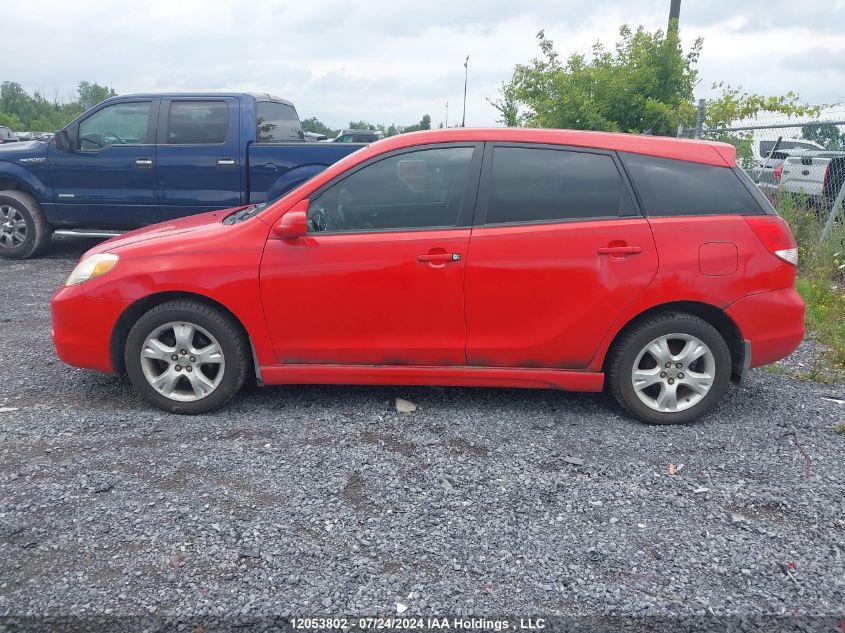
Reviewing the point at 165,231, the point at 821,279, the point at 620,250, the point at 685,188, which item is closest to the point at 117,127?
the point at 165,231

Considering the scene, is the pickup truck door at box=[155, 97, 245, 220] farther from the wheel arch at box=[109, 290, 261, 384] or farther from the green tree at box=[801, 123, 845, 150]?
the green tree at box=[801, 123, 845, 150]

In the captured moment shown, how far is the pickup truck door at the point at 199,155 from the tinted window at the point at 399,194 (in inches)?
178

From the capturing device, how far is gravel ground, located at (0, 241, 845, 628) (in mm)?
2613

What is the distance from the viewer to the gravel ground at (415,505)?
8.57 ft

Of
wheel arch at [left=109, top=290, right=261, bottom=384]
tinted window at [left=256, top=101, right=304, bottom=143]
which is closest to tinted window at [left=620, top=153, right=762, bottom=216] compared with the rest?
wheel arch at [left=109, top=290, right=261, bottom=384]

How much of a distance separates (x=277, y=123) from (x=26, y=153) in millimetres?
3110

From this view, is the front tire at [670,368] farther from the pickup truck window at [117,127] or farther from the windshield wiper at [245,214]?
the pickup truck window at [117,127]

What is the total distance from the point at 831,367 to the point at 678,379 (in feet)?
6.61

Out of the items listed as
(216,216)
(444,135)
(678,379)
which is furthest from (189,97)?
(678,379)

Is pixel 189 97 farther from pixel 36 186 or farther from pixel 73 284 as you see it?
pixel 73 284

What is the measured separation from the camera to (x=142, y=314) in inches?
167

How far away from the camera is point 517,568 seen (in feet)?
9.05

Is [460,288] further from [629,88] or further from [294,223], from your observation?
[629,88]

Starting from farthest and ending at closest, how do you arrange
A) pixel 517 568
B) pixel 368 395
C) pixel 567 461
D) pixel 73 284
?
pixel 368 395 < pixel 73 284 < pixel 567 461 < pixel 517 568
